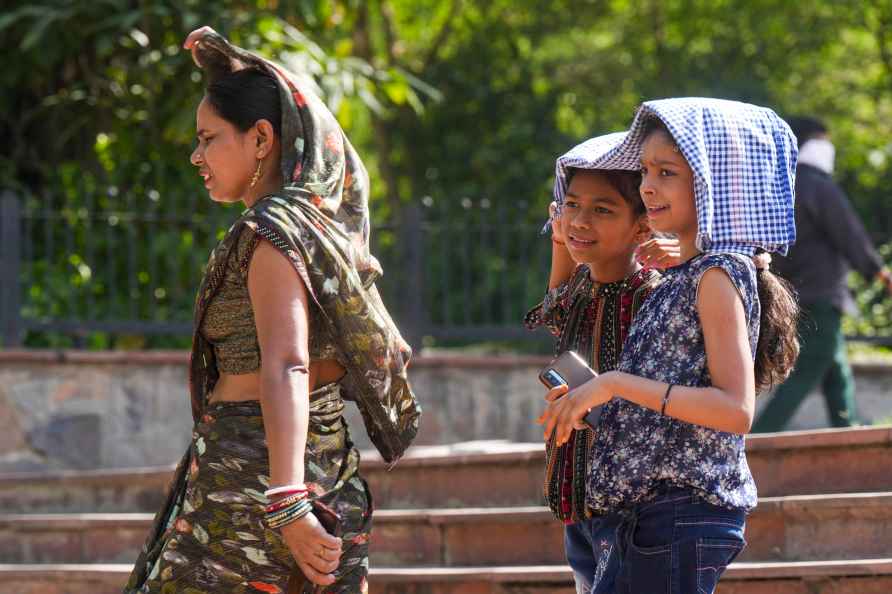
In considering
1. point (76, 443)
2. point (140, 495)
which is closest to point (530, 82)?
point (76, 443)

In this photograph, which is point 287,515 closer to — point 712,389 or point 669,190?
point 712,389

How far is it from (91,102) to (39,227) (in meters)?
1.35

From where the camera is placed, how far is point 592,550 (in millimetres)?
2832

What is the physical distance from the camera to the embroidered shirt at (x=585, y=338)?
2773 millimetres

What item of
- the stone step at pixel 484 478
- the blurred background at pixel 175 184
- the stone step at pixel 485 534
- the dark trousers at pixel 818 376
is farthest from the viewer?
the blurred background at pixel 175 184

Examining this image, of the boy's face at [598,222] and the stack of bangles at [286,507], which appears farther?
the boy's face at [598,222]

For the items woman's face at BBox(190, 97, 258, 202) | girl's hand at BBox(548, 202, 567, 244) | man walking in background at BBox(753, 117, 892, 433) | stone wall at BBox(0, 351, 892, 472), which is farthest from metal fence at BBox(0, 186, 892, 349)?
woman's face at BBox(190, 97, 258, 202)

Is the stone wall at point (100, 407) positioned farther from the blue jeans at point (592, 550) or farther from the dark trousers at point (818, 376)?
the blue jeans at point (592, 550)

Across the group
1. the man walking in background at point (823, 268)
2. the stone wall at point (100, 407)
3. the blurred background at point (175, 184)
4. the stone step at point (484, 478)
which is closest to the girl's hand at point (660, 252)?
the stone step at point (484, 478)

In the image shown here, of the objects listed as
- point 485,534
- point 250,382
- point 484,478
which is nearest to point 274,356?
point 250,382

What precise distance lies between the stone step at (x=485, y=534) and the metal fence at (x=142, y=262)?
194 centimetres

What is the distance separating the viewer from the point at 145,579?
2.80 m

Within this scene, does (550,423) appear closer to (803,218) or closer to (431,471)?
(431,471)

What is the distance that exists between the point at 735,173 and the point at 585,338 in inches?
24.7
